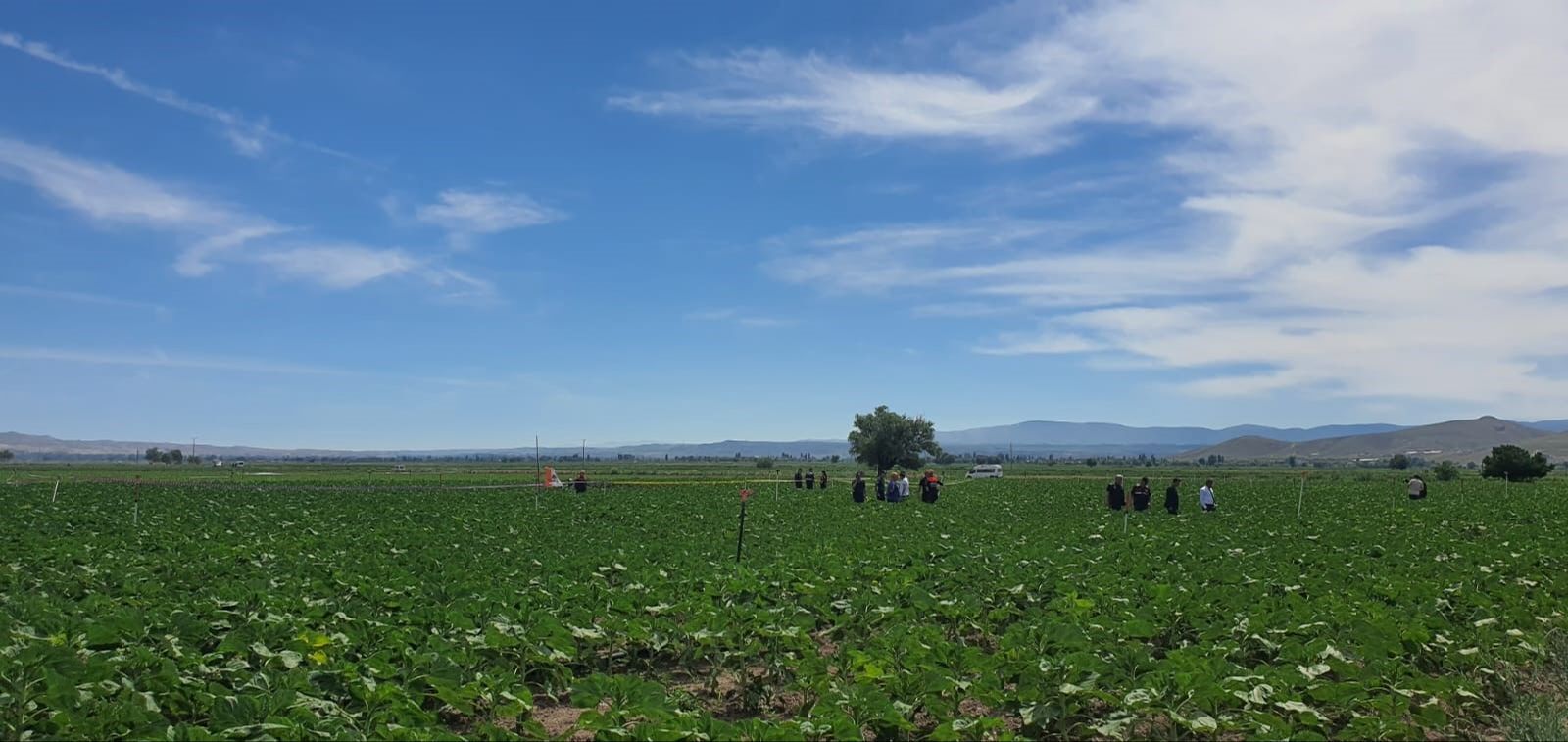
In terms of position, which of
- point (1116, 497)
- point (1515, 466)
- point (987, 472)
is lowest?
point (987, 472)

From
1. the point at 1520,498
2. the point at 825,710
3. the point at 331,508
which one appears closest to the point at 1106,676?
the point at 825,710

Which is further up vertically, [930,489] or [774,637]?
[930,489]

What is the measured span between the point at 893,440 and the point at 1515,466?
4915cm

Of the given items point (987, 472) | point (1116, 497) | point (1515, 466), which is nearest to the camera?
point (1116, 497)

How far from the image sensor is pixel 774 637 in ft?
32.3

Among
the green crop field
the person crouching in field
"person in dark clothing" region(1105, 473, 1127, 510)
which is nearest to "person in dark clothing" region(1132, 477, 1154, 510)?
"person in dark clothing" region(1105, 473, 1127, 510)

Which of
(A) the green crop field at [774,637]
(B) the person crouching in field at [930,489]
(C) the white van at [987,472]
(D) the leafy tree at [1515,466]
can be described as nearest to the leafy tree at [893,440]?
(C) the white van at [987,472]

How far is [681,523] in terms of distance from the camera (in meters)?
27.5

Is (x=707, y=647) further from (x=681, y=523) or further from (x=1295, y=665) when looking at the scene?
(x=681, y=523)

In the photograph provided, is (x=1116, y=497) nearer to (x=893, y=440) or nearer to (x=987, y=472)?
(x=987, y=472)

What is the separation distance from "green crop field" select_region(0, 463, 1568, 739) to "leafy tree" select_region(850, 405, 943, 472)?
74709 millimetres

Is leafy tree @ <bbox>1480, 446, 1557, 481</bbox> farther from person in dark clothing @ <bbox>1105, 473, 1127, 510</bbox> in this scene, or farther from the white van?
person in dark clothing @ <bbox>1105, 473, 1127, 510</bbox>

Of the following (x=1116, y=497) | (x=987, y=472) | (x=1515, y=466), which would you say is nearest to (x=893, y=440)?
(x=987, y=472)

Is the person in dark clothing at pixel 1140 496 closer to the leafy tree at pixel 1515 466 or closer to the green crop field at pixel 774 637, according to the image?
the green crop field at pixel 774 637
